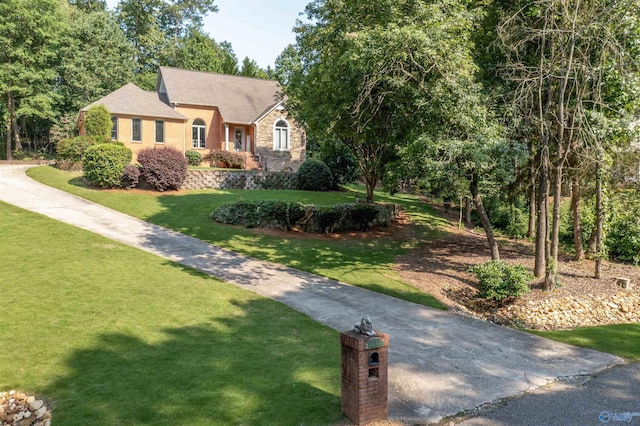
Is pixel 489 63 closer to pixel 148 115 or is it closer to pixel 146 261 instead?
pixel 146 261

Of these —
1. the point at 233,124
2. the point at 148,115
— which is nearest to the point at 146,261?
the point at 148,115

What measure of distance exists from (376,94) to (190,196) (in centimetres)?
1407

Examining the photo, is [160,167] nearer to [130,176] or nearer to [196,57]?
[130,176]

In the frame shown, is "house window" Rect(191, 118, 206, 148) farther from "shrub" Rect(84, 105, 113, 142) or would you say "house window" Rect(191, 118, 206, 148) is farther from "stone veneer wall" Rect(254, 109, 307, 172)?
"shrub" Rect(84, 105, 113, 142)

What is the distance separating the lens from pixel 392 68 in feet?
39.7

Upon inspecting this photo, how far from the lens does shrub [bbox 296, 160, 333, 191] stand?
2912 cm

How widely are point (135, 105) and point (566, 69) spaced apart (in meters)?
28.9

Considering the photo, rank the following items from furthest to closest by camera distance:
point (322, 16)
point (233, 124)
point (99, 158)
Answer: point (233, 124) < point (99, 158) < point (322, 16)

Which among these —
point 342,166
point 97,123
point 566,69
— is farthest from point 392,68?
point 97,123

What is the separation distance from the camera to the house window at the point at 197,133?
36938mm

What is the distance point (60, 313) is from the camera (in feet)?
29.0

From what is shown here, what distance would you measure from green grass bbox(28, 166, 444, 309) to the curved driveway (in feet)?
2.32

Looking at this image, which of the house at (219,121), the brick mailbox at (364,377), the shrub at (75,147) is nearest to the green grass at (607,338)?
the brick mailbox at (364,377)

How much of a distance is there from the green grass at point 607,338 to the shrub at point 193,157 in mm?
29790
